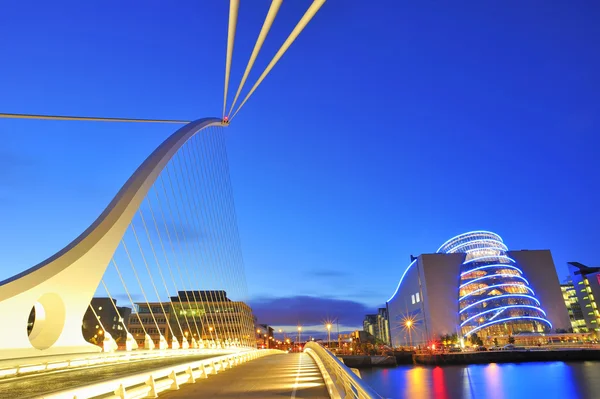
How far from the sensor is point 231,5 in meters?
6.79

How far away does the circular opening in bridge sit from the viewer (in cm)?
1538

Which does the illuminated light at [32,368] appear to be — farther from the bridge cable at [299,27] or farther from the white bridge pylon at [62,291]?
the bridge cable at [299,27]

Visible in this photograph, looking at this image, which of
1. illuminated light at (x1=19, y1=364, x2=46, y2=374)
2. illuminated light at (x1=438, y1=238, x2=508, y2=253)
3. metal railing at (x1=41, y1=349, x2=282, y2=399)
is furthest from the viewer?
illuminated light at (x1=438, y1=238, x2=508, y2=253)

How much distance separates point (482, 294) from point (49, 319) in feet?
360

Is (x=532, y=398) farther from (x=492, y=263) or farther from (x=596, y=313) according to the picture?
(x=596, y=313)

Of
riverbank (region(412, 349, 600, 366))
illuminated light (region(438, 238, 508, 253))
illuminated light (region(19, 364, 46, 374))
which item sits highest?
illuminated light (region(438, 238, 508, 253))

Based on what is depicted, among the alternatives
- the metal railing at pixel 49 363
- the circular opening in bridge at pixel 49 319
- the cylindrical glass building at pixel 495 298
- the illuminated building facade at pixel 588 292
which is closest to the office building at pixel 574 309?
the illuminated building facade at pixel 588 292

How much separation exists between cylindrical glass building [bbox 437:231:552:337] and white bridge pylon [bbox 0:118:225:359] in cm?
10205

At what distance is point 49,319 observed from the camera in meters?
15.7

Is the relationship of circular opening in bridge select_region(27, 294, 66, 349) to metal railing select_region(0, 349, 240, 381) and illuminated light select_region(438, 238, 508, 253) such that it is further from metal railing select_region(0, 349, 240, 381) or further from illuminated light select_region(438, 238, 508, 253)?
illuminated light select_region(438, 238, 508, 253)

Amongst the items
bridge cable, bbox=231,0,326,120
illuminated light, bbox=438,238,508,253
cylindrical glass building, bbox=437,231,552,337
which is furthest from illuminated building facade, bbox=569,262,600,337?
bridge cable, bbox=231,0,326,120

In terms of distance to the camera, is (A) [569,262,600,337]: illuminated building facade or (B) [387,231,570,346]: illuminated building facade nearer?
(B) [387,231,570,346]: illuminated building facade

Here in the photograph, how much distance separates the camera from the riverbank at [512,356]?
7419 cm

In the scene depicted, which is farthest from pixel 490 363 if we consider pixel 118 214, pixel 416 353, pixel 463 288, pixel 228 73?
pixel 228 73
